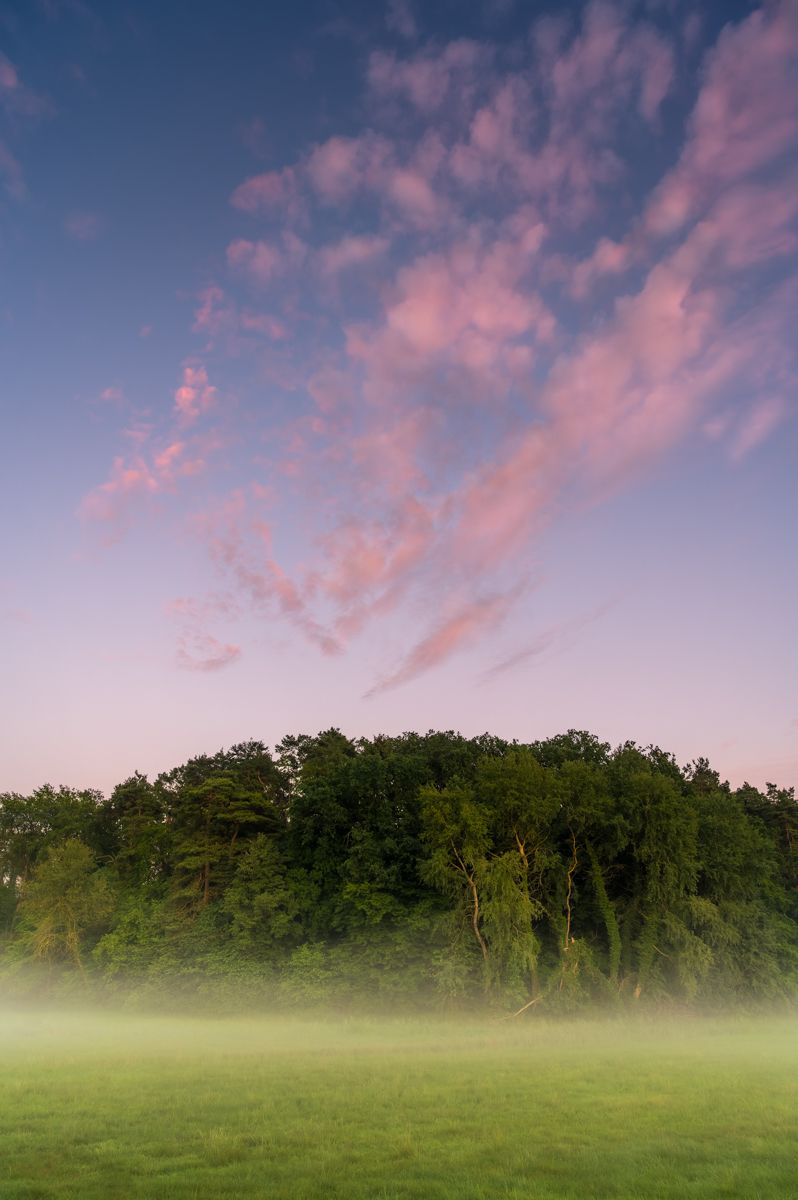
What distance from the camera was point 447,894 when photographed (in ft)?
162

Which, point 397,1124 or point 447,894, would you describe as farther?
point 447,894

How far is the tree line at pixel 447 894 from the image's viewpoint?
48.4m

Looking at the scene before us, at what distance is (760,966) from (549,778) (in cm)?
2201

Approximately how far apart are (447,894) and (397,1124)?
36.7 metres

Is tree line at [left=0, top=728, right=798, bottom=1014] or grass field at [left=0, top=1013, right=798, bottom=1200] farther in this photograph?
tree line at [left=0, top=728, right=798, bottom=1014]

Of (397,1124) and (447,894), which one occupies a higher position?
(447,894)

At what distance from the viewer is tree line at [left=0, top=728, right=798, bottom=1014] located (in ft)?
159

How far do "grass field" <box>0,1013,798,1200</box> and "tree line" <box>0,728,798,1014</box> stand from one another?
18.3 metres

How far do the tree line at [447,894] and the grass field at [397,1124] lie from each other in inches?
721

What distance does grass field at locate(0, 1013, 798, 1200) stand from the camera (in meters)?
10.2

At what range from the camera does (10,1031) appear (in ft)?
139

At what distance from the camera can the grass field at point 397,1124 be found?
10156 mm

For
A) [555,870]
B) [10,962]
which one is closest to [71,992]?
[10,962]

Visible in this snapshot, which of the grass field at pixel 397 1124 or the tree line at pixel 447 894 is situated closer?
the grass field at pixel 397 1124
